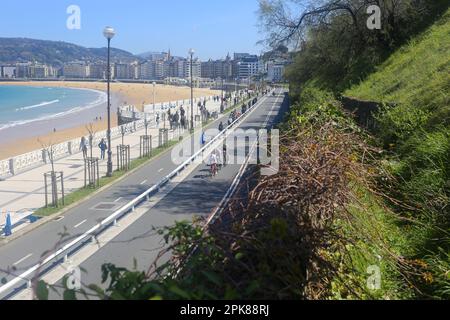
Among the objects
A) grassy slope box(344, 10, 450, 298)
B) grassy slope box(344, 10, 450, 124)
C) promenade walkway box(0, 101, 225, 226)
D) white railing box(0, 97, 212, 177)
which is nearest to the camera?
grassy slope box(344, 10, 450, 298)

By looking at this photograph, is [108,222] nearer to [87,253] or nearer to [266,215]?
[87,253]

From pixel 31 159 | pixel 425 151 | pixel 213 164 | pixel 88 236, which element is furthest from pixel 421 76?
pixel 31 159

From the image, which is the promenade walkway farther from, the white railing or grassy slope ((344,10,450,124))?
grassy slope ((344,10,450,124))

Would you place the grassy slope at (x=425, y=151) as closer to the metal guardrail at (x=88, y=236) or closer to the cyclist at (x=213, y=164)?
the metal guardrail at (x=88, y=236)

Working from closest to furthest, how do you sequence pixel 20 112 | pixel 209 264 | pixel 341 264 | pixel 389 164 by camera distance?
pixel 209 264, pixel 341 264, pixel 389 164, pixel 20 112

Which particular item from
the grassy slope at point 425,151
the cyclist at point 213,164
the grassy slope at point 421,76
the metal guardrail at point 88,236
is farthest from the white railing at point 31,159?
the grassy slope at point 425,151

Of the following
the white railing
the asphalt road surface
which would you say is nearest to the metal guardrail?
the asphalt road surface

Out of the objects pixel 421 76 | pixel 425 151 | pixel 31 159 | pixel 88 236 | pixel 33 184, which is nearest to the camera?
pixel 425 151

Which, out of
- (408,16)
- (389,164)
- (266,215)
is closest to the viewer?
(266,215)

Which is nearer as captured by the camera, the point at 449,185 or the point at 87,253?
the point at 449,185

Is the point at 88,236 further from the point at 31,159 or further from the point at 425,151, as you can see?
the point at 31,159

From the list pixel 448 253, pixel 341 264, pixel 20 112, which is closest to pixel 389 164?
pixel 448 253

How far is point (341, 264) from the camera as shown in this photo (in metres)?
3.82

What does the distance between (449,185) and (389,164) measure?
200 centimetres
